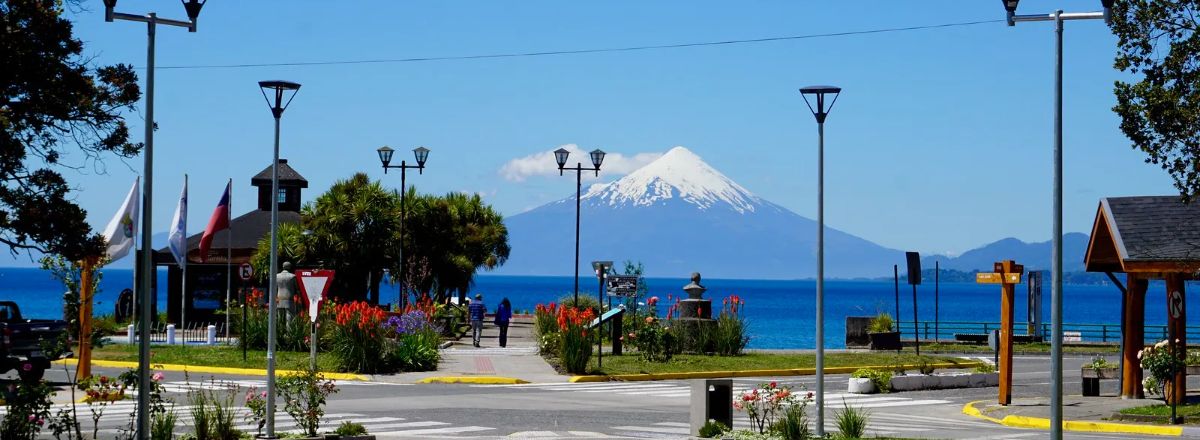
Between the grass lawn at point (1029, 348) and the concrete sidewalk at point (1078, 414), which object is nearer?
the concrete sidewalk at point (1078, 414)

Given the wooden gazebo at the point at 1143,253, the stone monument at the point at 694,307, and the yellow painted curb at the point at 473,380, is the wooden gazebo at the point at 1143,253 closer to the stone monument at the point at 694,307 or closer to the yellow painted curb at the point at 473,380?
the yellow painted curb at the point at 473,380

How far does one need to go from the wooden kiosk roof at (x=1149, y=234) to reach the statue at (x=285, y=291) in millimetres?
14886

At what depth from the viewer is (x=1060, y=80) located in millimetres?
15820

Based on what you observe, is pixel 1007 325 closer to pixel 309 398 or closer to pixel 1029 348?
pixel 309 398

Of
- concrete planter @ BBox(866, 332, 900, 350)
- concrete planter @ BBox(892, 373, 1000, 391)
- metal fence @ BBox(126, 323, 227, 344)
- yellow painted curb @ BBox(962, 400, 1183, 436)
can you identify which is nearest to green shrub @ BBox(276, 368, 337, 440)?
yellow painted curb @ BBox(962, 400, 1183, 436)

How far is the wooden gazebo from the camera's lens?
25.3m

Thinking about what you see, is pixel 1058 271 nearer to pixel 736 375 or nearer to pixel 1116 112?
pixel 1116 112

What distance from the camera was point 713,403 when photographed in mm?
18109

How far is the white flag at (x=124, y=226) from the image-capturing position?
31.0m

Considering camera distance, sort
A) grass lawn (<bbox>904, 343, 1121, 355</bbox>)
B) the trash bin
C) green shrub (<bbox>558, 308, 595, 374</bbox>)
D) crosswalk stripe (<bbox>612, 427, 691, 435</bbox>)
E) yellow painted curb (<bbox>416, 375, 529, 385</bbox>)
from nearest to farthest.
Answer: the trash bin < crosswalk stripe (<bbox>612, 427, 691, 435</bbox>) < yellow painted curb (<bbox>416, 375, 529, 385</bbox>) < green shrub (<bbox>558, 308, 595, 374</bbox>) < grass lawn (<bbox>904, 343, 1121, 355</bbox>)

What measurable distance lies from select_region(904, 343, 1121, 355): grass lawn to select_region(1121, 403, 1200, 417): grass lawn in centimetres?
2217

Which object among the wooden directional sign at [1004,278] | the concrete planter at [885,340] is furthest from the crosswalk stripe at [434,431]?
the concrete planter at [885,340]

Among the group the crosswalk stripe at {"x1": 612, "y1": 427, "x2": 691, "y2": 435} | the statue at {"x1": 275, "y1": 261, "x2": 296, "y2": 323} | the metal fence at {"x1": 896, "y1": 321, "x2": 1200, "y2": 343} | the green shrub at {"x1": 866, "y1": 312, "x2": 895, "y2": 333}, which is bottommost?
the metal fence at {"x1": 896, "y1": 321, "x2": 1200, "y2": 343}

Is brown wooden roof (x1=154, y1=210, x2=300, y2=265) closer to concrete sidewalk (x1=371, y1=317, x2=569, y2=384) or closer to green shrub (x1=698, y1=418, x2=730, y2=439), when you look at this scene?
concrete sidewalk (x1=371, y1=317, x2=569, y2=384)
